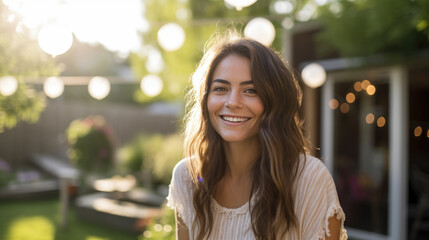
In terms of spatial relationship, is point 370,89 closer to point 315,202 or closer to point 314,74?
point 314,74

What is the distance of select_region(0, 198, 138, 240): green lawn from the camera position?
6.55m

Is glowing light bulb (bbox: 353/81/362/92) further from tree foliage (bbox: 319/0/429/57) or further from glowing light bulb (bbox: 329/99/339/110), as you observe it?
tree foliage (bbox: 319/0/429/57)

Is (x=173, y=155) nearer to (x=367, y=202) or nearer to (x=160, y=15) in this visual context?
(x=367, y=202)

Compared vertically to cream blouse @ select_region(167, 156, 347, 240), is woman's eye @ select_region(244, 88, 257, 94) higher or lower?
higher

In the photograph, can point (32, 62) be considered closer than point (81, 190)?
Yes

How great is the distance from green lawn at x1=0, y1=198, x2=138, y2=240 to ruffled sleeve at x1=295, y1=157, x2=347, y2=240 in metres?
5.03

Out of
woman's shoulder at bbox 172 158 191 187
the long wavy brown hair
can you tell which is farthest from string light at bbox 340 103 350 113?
woman's shoulder at bbox 172 158 191 187

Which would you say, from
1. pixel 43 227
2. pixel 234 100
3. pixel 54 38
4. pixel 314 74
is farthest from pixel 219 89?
pixel 43 227

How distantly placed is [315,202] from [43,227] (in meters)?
6.55

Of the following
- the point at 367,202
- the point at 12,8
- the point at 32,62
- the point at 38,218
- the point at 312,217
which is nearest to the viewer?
the point at 312,217

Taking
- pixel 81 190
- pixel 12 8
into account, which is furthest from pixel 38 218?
pixel 12 8

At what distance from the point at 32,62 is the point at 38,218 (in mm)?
4678

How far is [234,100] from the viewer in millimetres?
1906

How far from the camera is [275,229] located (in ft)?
6.11
